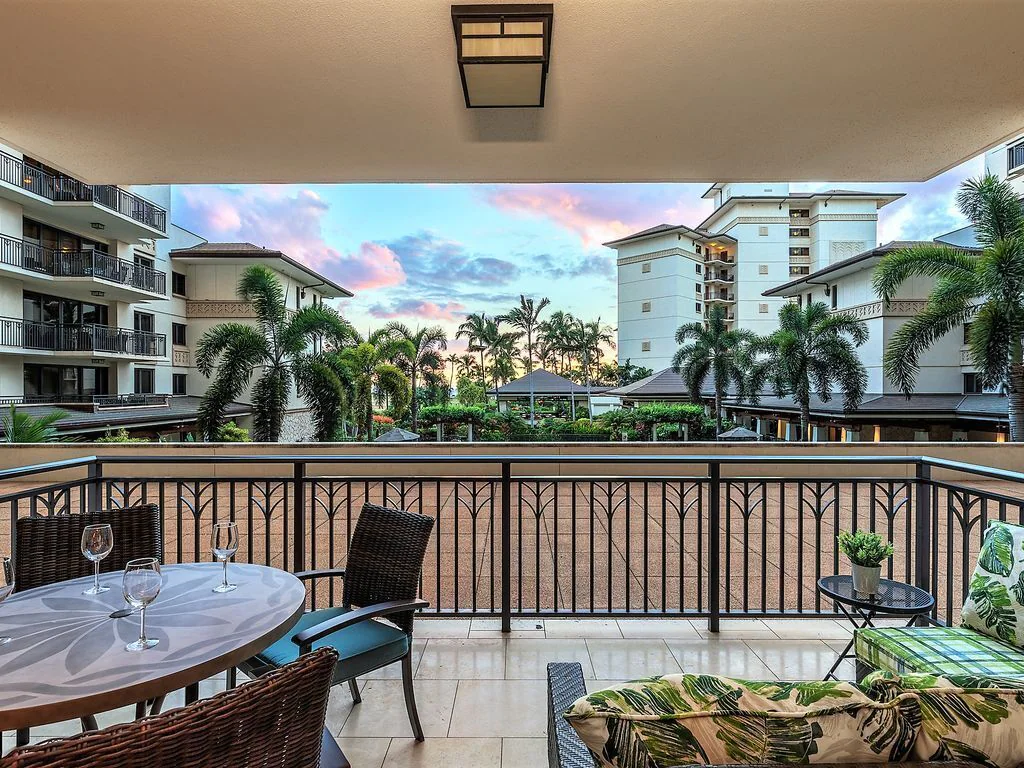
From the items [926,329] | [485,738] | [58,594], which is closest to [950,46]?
[485,738]

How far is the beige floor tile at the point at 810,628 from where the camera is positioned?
10.1ft

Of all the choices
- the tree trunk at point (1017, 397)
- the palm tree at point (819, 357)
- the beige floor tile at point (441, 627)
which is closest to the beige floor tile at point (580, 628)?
the beige floor tile at point (441, 627)

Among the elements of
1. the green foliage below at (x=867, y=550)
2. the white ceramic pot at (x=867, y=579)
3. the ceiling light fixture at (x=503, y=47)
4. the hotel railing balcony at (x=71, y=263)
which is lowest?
the white ceramic pot at (x=867, y=579)

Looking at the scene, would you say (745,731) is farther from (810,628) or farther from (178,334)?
(178,334)

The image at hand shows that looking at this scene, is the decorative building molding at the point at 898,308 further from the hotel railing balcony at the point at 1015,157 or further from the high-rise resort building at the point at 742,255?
the high-rise resort building at the point at 742,255

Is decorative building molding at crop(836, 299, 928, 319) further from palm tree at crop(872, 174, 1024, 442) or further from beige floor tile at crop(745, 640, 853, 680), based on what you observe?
beige floor tile at crop(745, 640, 853, 680)

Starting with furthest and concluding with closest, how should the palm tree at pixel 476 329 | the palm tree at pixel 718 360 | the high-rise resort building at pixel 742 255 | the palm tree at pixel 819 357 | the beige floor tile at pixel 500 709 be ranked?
the palm tree at pixel 476 329, the high-rise resort building at pixel 742 255, the palm tree at pixel 718 360, the palm tree at pixel 819 357, the beige floor tile at pixel 500 709

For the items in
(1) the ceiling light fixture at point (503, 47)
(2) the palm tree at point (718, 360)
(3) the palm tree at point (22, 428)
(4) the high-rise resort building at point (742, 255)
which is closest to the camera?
(1) the ceiling light fixture at point (503, 47)

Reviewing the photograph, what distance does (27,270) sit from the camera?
45.7 feet

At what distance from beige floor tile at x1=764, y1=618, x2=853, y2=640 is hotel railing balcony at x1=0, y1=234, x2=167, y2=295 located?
712 inches

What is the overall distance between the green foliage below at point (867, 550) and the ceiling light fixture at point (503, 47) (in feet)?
8.72

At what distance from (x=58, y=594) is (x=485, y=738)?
66.9 inches

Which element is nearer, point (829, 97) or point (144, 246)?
point (829, 97)

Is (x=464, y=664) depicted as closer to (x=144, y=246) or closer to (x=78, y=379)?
(x=78, y=379)
